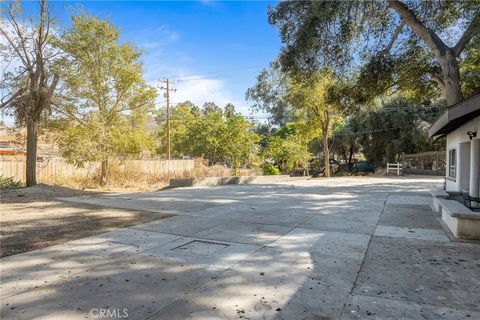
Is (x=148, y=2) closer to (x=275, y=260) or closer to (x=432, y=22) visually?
(x=432, y=22)

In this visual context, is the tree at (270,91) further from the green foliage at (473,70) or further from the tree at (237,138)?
the green foliage at (473,70)

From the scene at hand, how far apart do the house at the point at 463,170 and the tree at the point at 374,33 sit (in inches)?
59.4

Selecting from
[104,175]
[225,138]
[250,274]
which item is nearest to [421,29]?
[250,274]

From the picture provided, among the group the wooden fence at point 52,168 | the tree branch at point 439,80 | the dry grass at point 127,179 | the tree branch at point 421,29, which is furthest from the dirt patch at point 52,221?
the tree branch at point 439,80

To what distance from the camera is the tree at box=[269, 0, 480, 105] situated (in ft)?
32.3

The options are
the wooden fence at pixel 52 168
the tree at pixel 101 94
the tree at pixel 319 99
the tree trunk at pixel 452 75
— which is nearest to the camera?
the tree trunk at pixel 452 75

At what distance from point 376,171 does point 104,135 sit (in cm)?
2271

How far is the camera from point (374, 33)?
11828 millimetres

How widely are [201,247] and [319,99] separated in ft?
55.0

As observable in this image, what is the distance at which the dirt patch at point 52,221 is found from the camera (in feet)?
15.9

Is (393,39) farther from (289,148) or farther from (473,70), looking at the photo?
(289,148)

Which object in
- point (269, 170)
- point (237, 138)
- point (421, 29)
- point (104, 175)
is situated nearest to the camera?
point (421, 29)

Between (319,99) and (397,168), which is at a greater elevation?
(319,99)

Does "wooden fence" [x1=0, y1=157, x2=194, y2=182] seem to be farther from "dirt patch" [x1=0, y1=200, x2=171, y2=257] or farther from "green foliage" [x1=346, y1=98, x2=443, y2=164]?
"green foliage" [x1=346, y1=98, x2=443, y2=164]
